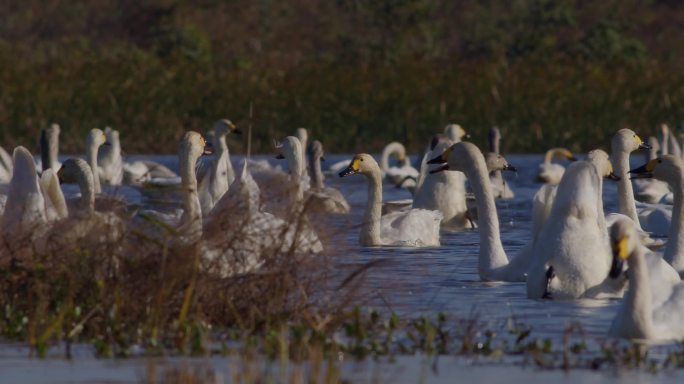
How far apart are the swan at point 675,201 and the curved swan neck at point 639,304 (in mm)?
2548

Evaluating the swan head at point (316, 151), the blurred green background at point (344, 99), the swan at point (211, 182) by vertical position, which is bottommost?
the swan at point (211, 182)

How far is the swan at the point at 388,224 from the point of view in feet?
42.5

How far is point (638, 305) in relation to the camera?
732cm

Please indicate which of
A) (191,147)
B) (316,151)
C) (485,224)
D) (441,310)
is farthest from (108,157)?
(441,310)

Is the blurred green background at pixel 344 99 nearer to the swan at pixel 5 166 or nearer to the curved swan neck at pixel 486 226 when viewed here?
the swan at pixel 5 166

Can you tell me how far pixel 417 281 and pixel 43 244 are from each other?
3202mm

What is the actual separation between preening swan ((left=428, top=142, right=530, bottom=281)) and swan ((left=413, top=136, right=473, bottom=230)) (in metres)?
3.87

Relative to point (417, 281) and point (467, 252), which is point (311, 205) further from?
point (467, 252)

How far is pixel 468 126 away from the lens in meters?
25.0

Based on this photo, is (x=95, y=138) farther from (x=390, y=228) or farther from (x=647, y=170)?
(x=647, y=170)

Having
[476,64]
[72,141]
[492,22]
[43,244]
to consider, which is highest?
[492,22]

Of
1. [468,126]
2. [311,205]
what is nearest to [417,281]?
[311,205]

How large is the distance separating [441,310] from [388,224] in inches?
184

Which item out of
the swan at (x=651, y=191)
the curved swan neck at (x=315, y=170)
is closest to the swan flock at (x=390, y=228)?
the curved swan neck at (x=315, y=170)
